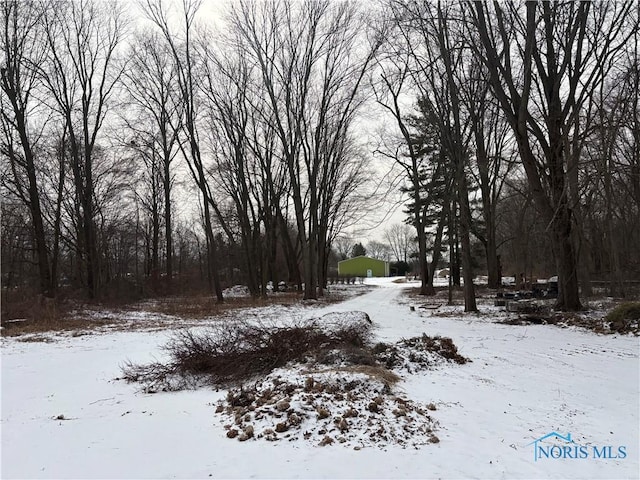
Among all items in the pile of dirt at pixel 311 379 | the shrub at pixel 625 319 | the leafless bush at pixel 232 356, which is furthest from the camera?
the shrub at pixel 625 319

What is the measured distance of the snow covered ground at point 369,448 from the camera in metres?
3.60

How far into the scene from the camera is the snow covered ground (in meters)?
3.60

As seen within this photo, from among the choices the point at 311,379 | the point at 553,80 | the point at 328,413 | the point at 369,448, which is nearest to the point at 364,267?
the point at 553,80

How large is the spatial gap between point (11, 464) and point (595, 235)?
2867 cm

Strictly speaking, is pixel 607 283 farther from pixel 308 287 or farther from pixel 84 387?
pixel 84 387

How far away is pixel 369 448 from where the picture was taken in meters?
3.89

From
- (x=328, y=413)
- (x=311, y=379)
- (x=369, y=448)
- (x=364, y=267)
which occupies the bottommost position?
(x=369, y=448)

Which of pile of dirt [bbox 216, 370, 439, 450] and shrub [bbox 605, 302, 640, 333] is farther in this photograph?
shrub [bbox 605, 302, 640, 333]

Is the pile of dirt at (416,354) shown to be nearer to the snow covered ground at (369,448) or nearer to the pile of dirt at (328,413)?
the snow covered ground at (369,448)

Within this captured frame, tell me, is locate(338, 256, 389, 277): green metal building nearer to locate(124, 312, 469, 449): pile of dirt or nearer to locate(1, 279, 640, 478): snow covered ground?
locate(124, 312, 469, 449): pile of dirt

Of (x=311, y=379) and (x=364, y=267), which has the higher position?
(x=364, y=267)

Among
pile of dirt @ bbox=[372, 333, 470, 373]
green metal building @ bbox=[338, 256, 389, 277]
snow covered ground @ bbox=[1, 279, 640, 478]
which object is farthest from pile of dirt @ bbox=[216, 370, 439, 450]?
green metal building @ bbox=[338, 256, 389, 277]

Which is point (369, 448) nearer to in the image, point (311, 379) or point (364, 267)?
point (311, 379)

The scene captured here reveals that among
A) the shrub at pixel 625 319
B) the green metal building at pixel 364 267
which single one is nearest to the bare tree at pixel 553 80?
the shrub at pixel 625 319
